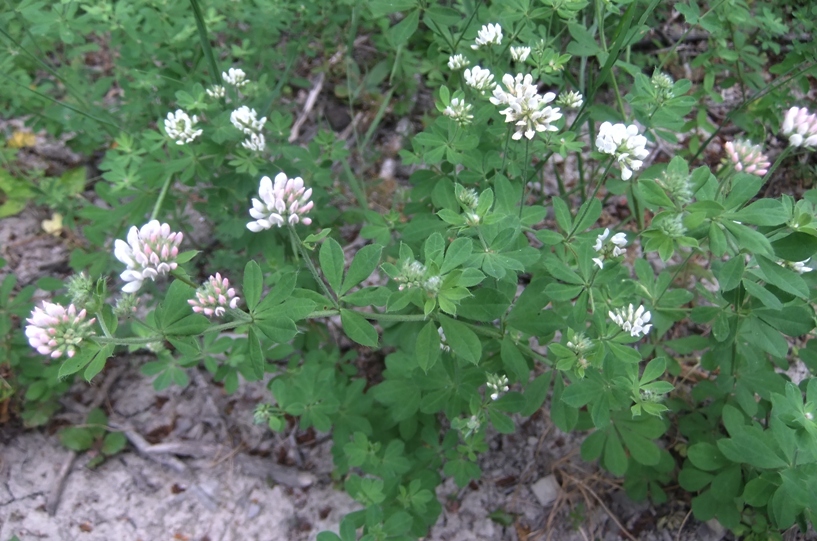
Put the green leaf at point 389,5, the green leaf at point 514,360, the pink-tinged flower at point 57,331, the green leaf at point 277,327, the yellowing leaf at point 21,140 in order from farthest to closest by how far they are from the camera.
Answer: the yellowing leaf at point 21,140 → the green leaf at point 389,5 → the green leaf at point 514,360 → the green leaf at point 277,327 → the pink-tinged flower at point 57,331

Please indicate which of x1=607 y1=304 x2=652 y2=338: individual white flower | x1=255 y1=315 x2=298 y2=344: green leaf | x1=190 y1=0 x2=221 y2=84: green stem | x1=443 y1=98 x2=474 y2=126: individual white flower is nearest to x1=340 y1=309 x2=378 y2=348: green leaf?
x1=255 y1=315 x2=298 y2=344: green leaf

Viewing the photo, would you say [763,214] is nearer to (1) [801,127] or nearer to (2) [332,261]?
(1) [801,127]

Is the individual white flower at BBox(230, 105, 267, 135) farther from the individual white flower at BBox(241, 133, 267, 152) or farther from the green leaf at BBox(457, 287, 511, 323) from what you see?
the green leaf at BBox(457, 287, 511, 323)

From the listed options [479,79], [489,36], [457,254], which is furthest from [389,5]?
[457,254]

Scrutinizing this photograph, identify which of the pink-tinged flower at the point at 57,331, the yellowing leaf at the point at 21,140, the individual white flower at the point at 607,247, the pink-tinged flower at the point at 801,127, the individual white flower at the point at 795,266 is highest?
the pink-tinged flower at the point at 801,127

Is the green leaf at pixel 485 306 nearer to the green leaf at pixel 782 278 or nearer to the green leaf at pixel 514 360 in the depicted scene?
the green leaf at pixel 514 360

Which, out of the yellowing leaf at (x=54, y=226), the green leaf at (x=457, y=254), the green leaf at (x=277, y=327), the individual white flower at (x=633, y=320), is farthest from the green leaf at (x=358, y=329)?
the yellowing leaf at (x=54, y=226)

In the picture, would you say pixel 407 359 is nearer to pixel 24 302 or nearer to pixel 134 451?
pixel 134 451
